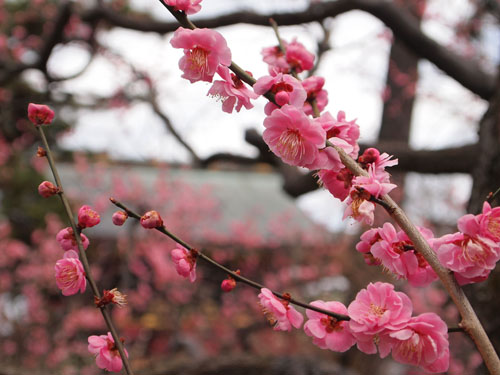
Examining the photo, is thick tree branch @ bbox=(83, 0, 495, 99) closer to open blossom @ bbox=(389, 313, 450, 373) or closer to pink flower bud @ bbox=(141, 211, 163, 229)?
pink flower bud @ bbox=(141, 211, 163, 229)

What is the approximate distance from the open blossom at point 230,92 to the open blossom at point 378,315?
30cm

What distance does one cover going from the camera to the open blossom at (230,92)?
0.60 metres

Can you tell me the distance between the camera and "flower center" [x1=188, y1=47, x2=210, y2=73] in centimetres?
60

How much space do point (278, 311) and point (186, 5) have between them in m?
0.42

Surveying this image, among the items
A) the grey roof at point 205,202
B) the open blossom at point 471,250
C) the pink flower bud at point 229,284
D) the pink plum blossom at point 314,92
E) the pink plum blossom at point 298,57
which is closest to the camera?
the open blossom at point 471,250

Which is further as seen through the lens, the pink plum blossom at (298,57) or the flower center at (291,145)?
the pink plum blossom at (298,57)

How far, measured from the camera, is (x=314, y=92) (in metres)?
0.79

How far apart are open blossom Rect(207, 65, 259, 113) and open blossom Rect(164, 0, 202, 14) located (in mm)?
81

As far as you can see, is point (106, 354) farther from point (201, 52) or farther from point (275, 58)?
point (275, 58)

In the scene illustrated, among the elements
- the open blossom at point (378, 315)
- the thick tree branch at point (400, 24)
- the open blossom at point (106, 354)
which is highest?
the open blossom at point (378, 315)

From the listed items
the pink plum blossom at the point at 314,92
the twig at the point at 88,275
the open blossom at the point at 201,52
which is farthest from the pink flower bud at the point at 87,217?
the pink plum blossom at the point at 314,92

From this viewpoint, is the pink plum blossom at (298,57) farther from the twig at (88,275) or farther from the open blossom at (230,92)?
the twig at (88,275)

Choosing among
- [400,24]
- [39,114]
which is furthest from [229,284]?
[400,24]

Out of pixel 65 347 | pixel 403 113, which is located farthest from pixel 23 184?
pixel 403 113
